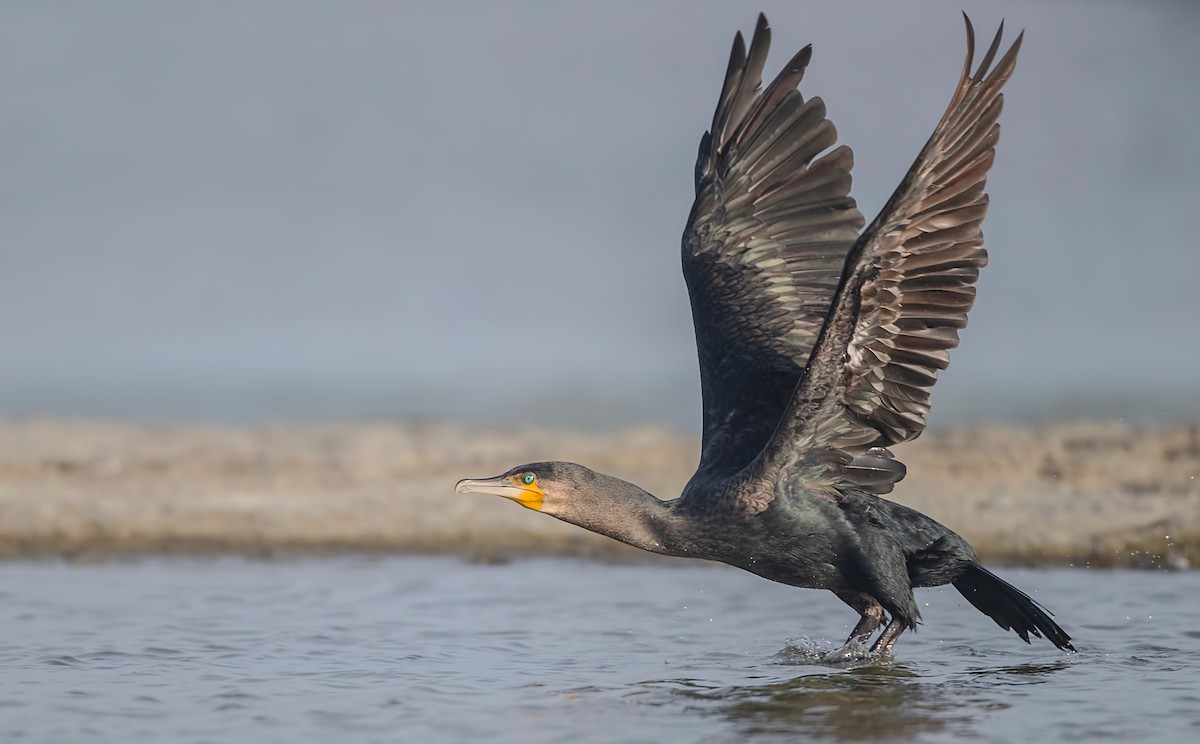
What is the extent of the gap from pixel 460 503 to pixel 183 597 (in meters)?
2.92

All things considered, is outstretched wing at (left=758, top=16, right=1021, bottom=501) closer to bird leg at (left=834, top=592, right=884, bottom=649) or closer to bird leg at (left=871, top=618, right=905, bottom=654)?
bird leg at (left=834, top=592, right=884, bottom=649)

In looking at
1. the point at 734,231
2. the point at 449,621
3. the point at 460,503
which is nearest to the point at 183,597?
the point at 449,621

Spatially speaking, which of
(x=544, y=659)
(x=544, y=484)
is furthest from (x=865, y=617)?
(x=544, y=484)

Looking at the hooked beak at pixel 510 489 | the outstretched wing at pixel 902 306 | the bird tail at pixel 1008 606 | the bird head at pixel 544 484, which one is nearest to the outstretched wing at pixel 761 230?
the outstretched wing at pixel 902 306

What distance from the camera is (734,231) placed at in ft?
31.2

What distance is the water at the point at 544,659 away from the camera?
6.97m

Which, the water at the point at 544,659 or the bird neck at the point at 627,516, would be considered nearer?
the water at the point at 544,659

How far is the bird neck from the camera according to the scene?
322 inches

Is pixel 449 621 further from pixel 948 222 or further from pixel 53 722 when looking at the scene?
pixel 948 222

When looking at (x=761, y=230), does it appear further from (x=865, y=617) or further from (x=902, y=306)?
(x=865, y=617)

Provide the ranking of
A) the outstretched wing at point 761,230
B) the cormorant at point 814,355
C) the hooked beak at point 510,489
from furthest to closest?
1. the outstretched wing at point 761,230
2. the hooked beak at point 510,489
3. the cormorant at point 814,355

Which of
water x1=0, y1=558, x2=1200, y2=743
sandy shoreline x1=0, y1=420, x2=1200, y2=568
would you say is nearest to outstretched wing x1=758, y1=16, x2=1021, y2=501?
water x1=0, y1=558, x2=1200, y2=743

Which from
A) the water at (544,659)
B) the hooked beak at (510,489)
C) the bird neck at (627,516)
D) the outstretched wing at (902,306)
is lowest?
the water at (544,659)

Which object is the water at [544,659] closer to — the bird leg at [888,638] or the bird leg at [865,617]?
the bird leg at [888,638]
